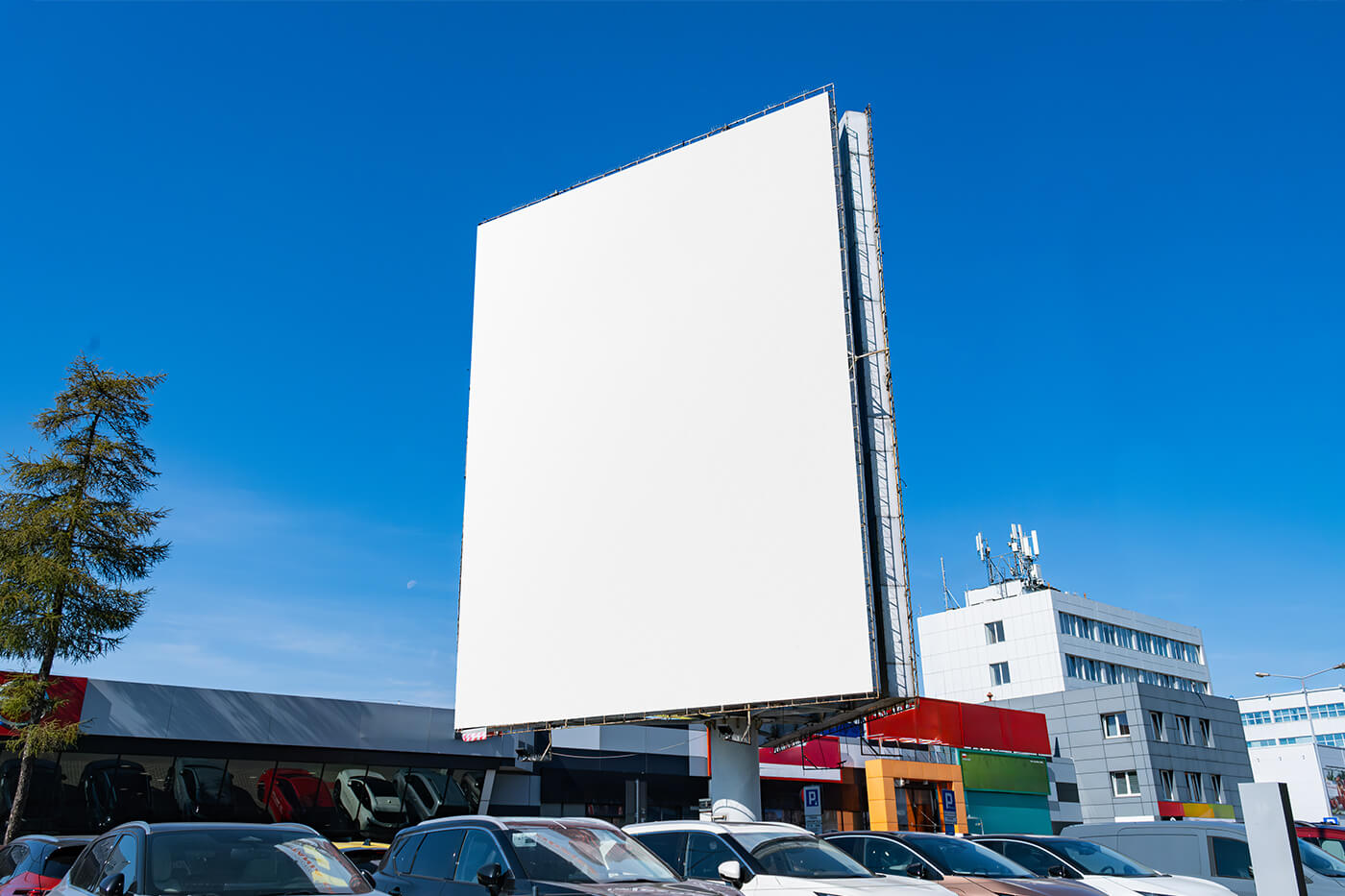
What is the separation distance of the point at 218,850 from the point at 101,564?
1684 cm

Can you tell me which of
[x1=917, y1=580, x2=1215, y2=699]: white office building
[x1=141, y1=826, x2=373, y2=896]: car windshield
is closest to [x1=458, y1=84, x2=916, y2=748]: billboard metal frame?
[x1=141, y1=826, x2=373, y2=896]: car windshield

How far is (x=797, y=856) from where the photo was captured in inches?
428

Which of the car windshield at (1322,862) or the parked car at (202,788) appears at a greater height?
the parked car at (202,788)

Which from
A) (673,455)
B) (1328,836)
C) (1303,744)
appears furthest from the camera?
(1303,744)

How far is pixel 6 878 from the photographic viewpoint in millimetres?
11203

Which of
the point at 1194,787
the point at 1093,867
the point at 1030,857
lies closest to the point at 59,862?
the point at 1030,857

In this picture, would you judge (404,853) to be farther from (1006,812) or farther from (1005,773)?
(1005,773)

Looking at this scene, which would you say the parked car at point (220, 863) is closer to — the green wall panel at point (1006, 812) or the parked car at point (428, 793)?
the parked car at point (428, 793)

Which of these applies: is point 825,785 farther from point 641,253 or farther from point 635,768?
point 641,253

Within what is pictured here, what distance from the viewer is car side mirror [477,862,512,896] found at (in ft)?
25.5

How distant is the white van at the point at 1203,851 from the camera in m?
14.7

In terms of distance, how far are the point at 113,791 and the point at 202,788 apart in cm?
182

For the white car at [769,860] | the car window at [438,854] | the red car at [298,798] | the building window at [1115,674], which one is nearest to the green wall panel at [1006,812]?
the red car at [298,798]

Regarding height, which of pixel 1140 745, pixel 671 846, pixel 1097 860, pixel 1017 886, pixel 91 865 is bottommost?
pixel 1017 886
